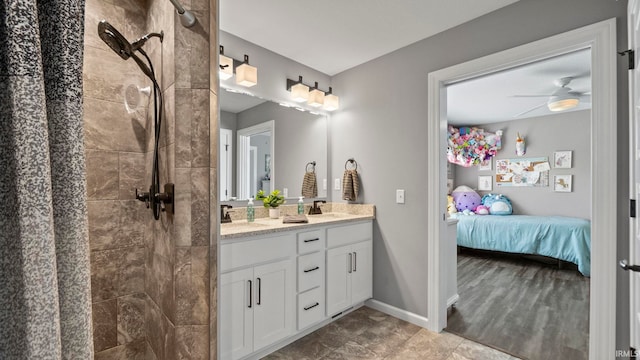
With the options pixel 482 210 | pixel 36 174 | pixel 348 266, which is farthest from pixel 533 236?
pixel 36 174

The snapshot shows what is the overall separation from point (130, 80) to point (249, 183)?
113 centimetres

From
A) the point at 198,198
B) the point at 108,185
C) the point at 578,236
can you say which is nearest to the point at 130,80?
the point at 108,185

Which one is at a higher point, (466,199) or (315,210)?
(315,210)

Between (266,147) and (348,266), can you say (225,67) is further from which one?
(348,266)

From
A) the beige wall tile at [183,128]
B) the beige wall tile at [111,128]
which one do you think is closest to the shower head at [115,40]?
the beige wall tile at [183,128]

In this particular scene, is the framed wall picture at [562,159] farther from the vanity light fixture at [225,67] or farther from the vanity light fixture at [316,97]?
the vanity light fixture at [225,67]

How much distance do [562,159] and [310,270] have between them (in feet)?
16.5

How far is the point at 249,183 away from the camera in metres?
2.51

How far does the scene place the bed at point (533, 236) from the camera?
3.78m

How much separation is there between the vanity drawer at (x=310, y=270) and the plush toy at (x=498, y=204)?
4285 mm

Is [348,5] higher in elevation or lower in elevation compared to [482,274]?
higher

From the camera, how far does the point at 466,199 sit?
5.59 m

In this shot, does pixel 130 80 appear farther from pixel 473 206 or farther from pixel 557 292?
pixel 473 206

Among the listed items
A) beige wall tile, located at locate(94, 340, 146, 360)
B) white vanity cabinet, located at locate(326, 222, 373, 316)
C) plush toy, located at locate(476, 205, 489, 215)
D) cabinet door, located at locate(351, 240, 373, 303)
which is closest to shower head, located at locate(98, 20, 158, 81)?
beige wall tile, located at locate(94, 340, 146, 360)
